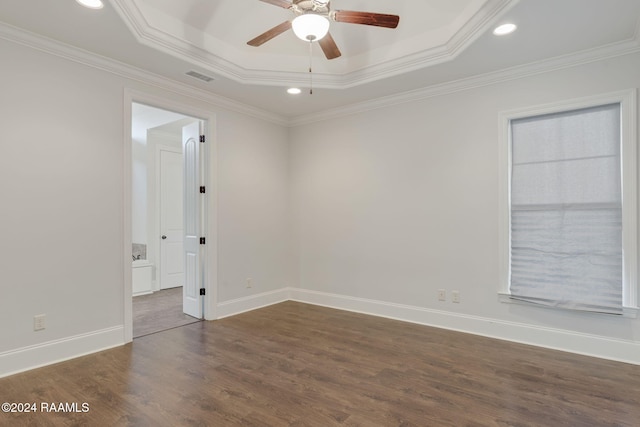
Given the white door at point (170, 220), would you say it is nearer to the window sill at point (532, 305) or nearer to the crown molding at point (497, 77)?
the crown molding at point (497, 77)

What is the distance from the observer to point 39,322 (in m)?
2.95

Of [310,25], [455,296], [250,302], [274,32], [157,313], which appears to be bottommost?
[157,313]

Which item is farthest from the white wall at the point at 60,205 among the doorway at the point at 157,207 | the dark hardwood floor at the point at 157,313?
the doorway at the point at 157,207

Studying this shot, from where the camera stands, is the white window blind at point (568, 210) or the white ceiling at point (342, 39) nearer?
the white ceiling at point (342, 39)

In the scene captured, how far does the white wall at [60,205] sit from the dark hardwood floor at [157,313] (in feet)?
1.92

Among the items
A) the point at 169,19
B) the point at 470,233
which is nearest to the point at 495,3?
the point at 470,233

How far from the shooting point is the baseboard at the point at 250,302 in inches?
174

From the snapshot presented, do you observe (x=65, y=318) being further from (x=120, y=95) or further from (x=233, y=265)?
(x=120, y=95)

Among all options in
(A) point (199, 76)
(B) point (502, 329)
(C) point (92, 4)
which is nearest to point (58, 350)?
(C) point (92, 4)

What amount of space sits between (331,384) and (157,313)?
9.88 feet

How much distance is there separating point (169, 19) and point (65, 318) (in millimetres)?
2840

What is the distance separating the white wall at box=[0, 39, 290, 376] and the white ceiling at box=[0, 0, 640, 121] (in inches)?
13.4

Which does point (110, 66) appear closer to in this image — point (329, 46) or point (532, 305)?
point (329, 46)

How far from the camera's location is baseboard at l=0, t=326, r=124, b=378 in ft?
9.16
